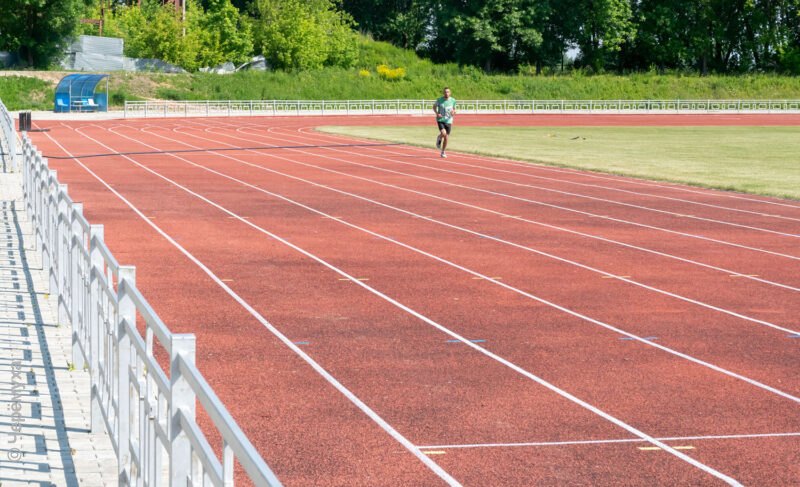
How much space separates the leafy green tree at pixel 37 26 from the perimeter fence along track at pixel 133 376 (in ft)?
229

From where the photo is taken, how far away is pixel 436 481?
6203 millimetres

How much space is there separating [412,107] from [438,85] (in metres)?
14.0

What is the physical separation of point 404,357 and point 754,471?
3.23 m

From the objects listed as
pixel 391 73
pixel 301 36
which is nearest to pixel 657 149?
pixel 391 73

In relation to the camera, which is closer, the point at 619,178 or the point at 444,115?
the point at 619,178

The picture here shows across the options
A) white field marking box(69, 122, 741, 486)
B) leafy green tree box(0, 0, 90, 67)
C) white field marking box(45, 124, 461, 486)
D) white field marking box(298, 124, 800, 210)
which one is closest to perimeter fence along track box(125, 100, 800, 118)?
leafy green tree box(0, 0, 90, 67)

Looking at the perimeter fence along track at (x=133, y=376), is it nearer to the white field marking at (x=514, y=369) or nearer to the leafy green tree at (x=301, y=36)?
the white field marking at (x=514, y=369)

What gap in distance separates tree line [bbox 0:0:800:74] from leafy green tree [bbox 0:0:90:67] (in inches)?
327

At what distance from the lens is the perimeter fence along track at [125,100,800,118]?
215 feet

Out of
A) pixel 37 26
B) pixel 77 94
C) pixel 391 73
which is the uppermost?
pixel 37 26

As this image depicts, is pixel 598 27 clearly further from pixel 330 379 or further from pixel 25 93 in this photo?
pixel 330 379

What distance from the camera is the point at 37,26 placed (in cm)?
7850

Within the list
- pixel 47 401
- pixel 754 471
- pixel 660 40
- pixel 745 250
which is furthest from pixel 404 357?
pixel 660 40

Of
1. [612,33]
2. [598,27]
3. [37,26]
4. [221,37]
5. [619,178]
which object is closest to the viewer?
[619,178]
